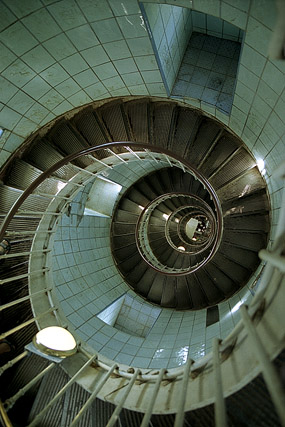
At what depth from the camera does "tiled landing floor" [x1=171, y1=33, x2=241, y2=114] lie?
3.05 meters

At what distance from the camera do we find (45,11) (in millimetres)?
2154

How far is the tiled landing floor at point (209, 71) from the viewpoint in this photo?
305cm

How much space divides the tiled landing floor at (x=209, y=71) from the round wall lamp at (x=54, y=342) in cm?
332

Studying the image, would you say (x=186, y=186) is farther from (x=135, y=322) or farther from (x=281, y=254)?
(x=281, y=254)

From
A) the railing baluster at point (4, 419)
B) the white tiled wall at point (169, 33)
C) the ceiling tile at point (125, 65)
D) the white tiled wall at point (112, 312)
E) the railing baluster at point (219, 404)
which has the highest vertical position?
the white tiled wall at point (169, 33)

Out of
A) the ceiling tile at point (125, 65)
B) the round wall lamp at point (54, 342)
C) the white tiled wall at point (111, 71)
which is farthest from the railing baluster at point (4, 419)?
the ceiling tile at point (125, 65)

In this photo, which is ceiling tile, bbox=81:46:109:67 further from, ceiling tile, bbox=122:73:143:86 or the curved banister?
the curved banister

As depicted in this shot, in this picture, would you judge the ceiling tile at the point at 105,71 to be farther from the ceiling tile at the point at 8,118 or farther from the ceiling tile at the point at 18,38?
the ceiling tile at the point at 8,118

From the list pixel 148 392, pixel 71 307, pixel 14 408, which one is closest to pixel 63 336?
pixel 148 392

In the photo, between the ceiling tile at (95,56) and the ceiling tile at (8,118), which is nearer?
the ceiling tile at (95,56)

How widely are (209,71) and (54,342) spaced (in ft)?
12.8

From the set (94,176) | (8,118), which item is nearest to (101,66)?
(8,118)

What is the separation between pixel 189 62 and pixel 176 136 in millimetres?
1044

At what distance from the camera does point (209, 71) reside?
10.5 feet
